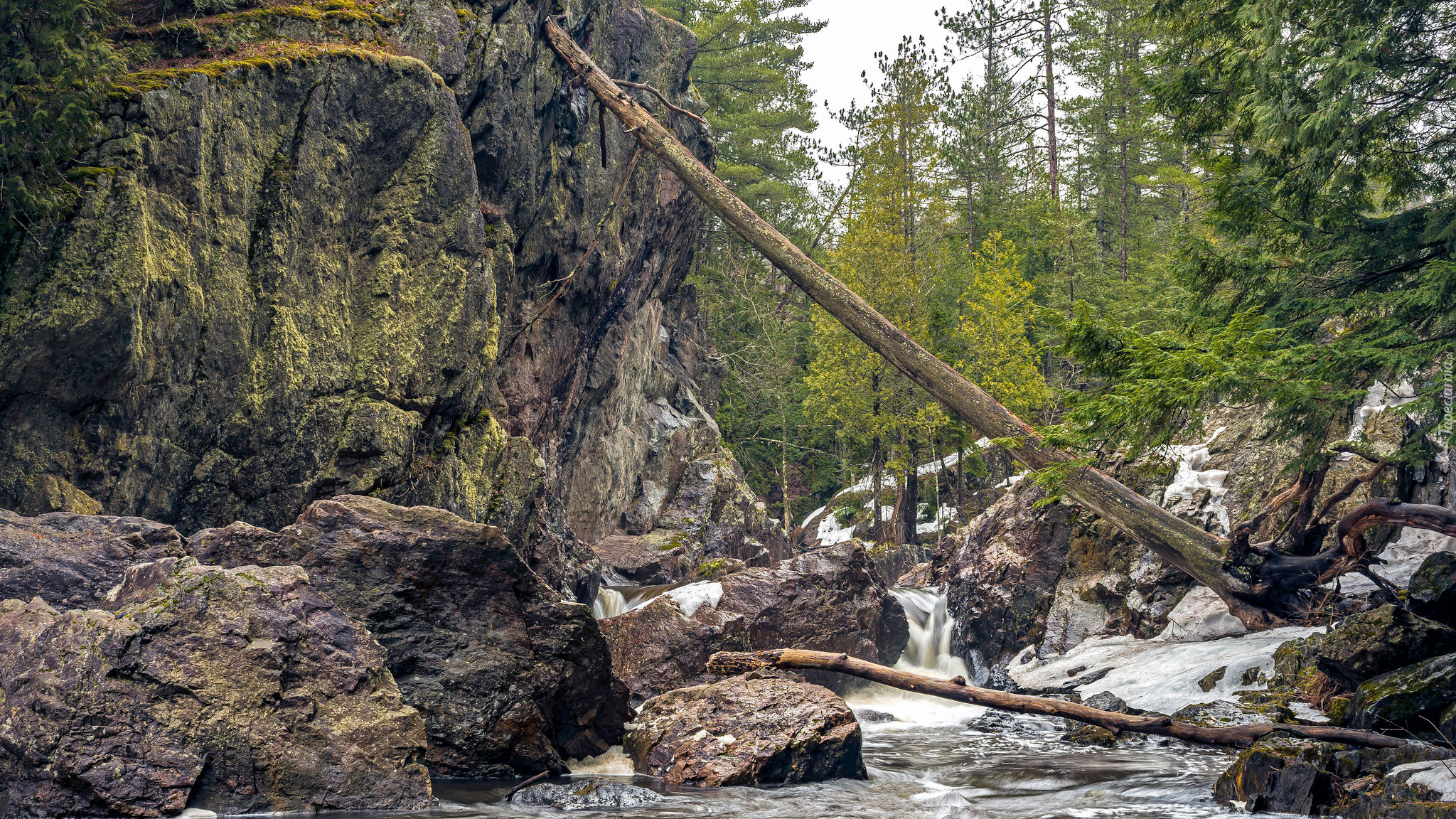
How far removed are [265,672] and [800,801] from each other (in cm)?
437

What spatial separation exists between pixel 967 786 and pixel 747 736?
7.54ft

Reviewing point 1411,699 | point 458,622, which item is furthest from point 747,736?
point 1411,699

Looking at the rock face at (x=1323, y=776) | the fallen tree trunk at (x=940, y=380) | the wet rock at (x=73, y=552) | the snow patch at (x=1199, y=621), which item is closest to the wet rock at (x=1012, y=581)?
the snow patch at (x=1199, y=621)

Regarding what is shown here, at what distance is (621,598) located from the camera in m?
18.8

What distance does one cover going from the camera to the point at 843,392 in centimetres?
2905

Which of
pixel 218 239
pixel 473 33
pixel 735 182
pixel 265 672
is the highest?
pixel 735 182

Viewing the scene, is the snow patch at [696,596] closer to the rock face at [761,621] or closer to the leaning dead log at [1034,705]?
the rock face at [761,621]

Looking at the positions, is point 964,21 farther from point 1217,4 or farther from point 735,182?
point 1217,4

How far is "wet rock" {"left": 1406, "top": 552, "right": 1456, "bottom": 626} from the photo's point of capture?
8.32m

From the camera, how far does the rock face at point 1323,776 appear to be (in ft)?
20.6

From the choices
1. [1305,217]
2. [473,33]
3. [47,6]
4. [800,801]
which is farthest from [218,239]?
[1305,217]

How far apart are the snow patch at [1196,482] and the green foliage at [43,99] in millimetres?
15228

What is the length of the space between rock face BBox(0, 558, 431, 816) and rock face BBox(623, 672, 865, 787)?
8.14 ft

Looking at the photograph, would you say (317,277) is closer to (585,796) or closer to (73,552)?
(73,552)
